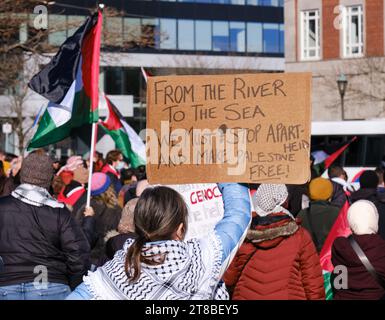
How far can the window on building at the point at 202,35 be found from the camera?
63.4 meters

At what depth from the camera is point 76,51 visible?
1019 centimetres

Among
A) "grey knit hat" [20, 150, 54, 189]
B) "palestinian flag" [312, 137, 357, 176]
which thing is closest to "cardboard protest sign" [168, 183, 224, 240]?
"grey knit hat" [20, 150, 54, 189]

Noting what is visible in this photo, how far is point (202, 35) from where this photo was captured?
63875 millimetres

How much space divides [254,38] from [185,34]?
5.02m

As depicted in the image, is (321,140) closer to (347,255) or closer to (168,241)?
(347,255)

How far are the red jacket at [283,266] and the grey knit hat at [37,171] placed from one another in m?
1.38

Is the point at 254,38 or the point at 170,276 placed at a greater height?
the point at 254,38

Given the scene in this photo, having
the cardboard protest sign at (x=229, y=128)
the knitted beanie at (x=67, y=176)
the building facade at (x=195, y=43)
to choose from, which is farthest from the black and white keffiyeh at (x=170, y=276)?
the building facade at (x=195, y=43)

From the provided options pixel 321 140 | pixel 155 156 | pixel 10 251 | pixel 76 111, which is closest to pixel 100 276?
pixel 155 156

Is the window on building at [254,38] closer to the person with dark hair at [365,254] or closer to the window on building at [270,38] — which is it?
the window on building at [270,38]

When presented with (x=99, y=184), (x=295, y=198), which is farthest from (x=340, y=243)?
(x=99, y=184)

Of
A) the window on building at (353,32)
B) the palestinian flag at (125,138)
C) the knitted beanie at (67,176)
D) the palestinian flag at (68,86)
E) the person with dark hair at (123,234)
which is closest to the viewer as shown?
the person with dark hair at (123,234)

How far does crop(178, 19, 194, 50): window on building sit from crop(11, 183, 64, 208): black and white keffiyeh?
188 ft

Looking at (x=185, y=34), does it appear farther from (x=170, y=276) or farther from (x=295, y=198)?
(x=170, y=276)
